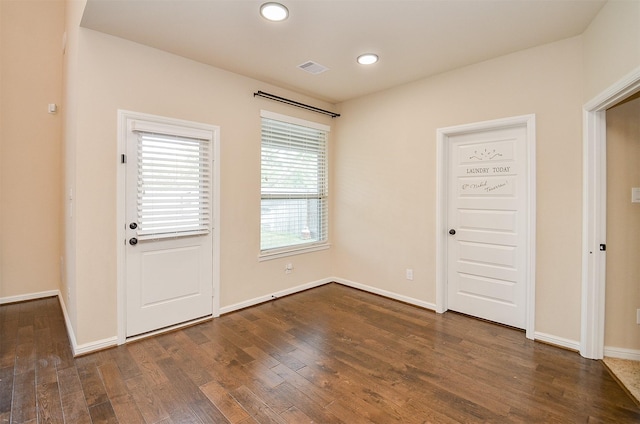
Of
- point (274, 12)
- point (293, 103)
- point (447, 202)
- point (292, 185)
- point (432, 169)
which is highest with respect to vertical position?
point (274, 12)

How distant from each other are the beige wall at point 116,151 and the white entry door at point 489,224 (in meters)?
2.31

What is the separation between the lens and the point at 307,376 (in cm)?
236

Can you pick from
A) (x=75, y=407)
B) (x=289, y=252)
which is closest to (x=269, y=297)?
(x=289, y=252)

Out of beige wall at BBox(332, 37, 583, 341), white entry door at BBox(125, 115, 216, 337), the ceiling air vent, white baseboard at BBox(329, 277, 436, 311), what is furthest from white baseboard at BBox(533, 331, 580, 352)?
the ceiling air vent

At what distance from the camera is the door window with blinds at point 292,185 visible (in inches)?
156

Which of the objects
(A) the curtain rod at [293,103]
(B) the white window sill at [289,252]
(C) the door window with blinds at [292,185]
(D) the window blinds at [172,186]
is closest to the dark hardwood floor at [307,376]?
(B) the white window sill at [289,252]

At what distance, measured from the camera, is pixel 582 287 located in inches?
105

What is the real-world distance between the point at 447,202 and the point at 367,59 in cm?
180

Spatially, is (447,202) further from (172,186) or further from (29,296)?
(29,296)

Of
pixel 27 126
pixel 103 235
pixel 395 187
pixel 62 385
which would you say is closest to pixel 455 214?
pixel 395 187

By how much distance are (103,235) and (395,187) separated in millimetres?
3174

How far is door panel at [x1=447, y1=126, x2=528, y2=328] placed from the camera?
3.14m

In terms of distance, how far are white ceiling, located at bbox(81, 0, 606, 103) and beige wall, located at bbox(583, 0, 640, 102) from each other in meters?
0.13

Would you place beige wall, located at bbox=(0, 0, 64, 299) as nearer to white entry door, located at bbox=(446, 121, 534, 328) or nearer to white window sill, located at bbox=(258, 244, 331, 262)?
white window sill, located at bbox=(258, 244, 331, 262)
